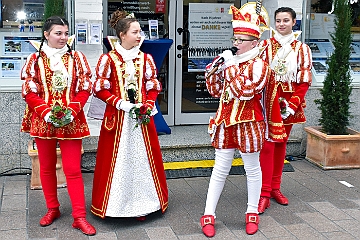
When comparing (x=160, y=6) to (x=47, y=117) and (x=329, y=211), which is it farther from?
(x=329, y=211)

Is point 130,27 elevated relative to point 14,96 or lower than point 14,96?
elevated

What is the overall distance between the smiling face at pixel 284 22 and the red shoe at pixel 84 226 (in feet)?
8.07

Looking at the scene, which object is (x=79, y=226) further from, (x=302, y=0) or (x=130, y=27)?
(x=302, y=0)

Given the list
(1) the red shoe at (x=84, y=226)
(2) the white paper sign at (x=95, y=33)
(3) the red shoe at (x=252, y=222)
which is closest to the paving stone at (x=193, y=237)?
(3) the red shoe at (x=252, y=222)

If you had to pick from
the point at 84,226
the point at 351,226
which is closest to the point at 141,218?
the point at 84,226

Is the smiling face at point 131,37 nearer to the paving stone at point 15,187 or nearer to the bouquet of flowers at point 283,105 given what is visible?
the bouquet of flowers at point 283,105

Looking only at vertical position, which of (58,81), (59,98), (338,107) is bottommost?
(338,107)

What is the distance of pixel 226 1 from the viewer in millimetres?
7973

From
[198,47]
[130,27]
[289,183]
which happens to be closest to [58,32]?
[130,27]

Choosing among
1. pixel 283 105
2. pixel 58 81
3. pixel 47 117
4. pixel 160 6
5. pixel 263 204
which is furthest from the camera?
pixel 160 6

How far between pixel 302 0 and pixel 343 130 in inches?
66.8

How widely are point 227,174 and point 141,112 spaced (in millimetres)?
872

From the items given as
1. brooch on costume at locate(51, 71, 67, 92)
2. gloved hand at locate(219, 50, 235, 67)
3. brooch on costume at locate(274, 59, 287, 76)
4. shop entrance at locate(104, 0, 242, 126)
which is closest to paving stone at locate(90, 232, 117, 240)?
brooch on costume at locate(51, 71, 67, 92)

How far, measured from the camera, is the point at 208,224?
4.80 metres
